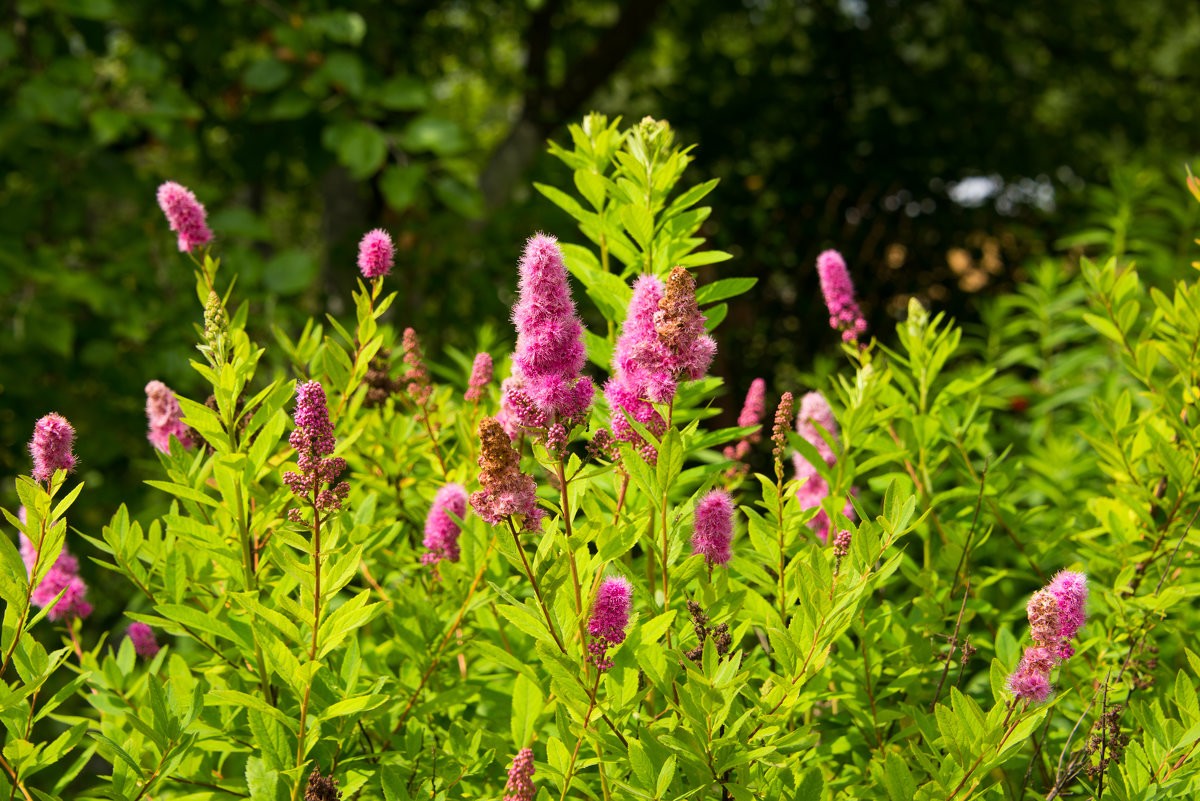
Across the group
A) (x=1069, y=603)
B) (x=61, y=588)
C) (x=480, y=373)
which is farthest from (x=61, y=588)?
(x=1069, y=603)

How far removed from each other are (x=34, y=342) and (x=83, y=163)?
997mm

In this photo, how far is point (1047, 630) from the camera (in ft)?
3.85

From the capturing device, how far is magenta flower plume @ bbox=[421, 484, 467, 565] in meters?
1.66

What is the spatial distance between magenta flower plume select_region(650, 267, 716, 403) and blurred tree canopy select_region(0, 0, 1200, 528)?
2.31 meters

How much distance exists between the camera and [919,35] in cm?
699

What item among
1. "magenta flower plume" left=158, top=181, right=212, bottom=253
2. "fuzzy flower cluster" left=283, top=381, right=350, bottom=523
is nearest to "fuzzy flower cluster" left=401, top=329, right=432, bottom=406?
"magenta flower plume" left=158, top=181, right=212, bottom=253

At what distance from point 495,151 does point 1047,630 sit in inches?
248

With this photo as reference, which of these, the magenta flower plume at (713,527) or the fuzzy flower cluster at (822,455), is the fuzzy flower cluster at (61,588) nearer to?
the magenta flower plume at (713,527)

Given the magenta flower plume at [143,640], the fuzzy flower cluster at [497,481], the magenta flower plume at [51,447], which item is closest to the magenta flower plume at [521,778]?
the fuzzy flower cluster at [497,481]

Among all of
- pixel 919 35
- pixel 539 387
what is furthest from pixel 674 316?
pixel 919 35

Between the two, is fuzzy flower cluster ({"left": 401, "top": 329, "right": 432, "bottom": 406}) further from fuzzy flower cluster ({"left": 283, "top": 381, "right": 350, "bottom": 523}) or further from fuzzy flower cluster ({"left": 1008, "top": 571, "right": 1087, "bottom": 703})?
fuzzy flower cluster ({"left": 1008, "top": 571, "right": 1087, "bottom": 703})

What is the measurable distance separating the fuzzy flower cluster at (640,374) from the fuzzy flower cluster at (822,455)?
580 mm

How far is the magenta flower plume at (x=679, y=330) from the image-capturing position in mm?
1163

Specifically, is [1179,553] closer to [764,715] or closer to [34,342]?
[764,715]
